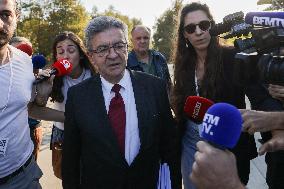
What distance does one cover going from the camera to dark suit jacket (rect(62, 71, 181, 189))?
7.28 feet

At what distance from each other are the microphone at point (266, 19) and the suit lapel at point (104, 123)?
41.9 inches

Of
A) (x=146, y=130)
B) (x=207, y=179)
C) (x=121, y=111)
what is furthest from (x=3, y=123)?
(x=207, y=179)

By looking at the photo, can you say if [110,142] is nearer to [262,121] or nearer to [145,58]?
[262,121]

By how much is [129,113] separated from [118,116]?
0.08 metres

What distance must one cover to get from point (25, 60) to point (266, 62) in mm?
1726

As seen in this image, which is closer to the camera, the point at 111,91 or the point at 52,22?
the point at 111,91

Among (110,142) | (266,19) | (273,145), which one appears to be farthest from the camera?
(110,142)

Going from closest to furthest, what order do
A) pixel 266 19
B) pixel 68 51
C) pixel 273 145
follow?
1. pixel 266 19
2. pixel 273 145
3. pixel 68 51

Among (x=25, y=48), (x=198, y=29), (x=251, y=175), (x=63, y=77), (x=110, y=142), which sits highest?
(x=198, y=29)

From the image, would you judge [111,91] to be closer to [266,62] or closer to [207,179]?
[266,62]

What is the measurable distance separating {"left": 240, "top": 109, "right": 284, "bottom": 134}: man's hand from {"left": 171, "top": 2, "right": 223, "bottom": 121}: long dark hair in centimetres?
84

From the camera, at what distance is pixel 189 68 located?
298 centimetres

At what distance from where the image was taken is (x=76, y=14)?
29.0 meters

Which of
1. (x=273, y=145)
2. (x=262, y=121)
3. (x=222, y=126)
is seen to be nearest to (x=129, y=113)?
(x=262, y=121)
